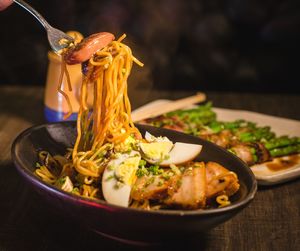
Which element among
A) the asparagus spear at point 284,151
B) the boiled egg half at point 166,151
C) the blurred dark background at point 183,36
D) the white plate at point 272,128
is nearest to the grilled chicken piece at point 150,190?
the boiled egg half at point 166,151

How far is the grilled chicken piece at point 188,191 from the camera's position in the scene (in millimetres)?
1773

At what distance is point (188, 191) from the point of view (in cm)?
179

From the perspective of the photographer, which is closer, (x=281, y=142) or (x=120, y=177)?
(x=120, y=177)

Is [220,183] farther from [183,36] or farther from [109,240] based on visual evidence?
[183,36]

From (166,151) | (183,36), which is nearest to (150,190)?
(166,151)

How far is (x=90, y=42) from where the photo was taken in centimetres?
187

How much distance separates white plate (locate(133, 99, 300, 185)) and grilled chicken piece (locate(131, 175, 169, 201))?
0.65 meters

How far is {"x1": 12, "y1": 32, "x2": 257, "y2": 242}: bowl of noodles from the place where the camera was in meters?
1.62

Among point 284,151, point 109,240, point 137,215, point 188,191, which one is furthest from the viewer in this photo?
point 284,151

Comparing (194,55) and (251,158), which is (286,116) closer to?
(251,158)

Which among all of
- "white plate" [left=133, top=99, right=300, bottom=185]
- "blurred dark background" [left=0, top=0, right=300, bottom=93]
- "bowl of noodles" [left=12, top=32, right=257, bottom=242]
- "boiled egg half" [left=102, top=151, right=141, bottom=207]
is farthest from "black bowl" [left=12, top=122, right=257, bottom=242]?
"blurred dark background" [left=0, top=0, right=300, bottom=93]

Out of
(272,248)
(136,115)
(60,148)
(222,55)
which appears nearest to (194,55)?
(222,55)

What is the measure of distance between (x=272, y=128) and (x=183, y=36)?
6.13 ft

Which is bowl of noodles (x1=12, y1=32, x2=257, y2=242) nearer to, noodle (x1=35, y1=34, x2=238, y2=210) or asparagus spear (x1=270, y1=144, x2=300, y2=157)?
noodle (x1=35, y1=34, x2=238, y2=210)
